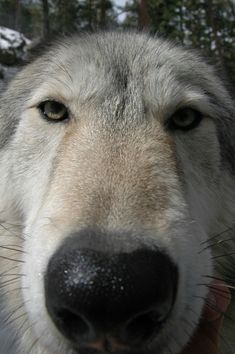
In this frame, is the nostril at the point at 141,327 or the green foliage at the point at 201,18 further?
the green foliage at the point at 201,18

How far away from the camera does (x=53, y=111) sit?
10.8ft

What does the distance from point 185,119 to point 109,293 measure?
5.37 ft

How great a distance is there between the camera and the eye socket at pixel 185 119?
10.7 ft

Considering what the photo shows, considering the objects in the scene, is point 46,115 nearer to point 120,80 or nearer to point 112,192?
point 120,80

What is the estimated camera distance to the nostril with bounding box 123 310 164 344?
2035 millimetres

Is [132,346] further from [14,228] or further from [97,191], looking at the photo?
[14,228]

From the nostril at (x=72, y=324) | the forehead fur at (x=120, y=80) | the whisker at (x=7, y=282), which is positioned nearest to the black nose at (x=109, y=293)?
the nostril at (x=72, y=324)

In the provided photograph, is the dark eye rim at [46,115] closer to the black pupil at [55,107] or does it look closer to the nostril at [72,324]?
the black pupil at [55,107]

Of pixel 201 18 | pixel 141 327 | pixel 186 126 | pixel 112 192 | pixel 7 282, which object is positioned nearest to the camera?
pixel 141 327

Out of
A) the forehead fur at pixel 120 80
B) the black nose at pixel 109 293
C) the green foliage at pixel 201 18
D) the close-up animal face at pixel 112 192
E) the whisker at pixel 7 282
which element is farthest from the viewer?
the green foliage at pixel 201 18

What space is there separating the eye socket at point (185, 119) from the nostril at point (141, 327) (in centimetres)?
142

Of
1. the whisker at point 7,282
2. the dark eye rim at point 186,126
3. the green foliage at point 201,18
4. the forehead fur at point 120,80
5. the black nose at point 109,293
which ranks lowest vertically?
the whisker at point 7,282

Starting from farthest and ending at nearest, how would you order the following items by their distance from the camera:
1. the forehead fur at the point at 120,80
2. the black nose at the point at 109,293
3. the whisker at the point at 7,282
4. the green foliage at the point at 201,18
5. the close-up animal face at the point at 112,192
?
1. the green foliage at the point at 201,18
2. the forehead fur at the point at 120,80
3. the whisker at the point at 7,282
4. the close-up animal face at the point at 112,192
5. the black nose at the point at 109,293

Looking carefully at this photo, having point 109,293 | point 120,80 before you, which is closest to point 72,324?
point 109,293
